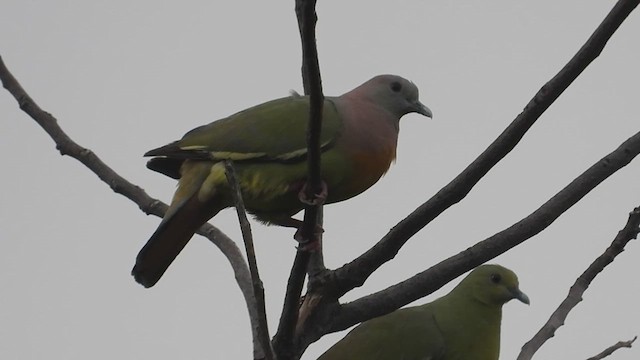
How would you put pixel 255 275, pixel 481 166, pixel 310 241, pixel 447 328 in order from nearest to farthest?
pixel 255 275, pixel 481 166, pixel 310 241, pixel 447 328

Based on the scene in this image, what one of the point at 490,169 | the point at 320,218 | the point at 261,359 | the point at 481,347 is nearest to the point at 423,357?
the point at 481,347

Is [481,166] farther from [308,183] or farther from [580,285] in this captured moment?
[580,285]

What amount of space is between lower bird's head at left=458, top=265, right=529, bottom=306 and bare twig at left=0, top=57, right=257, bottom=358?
→ 66.7 inches

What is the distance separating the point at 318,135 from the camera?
2695 mm

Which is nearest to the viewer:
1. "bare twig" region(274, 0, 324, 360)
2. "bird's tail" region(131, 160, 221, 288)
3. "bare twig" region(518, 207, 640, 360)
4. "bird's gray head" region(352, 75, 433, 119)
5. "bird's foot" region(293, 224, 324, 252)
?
"bare twig" region(274, 0, 324, 360)

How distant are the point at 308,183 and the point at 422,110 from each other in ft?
5.64

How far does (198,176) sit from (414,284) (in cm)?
104

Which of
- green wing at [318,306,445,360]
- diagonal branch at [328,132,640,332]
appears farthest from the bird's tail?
green wing at [318,306,445,360]

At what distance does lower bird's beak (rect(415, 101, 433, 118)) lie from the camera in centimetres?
461

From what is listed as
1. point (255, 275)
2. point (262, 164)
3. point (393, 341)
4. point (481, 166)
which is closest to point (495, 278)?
point (393, 341)

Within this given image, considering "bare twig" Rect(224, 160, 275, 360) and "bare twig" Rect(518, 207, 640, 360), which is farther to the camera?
"bare twig" Rect(518, 207, 640, 360)

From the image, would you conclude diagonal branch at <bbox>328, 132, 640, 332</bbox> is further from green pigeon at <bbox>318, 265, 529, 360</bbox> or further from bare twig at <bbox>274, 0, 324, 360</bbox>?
green pigeon at <bbox>318, 265, 529, 360</bbox>

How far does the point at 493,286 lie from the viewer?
17.2 feet

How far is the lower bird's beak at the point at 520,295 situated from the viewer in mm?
5180
